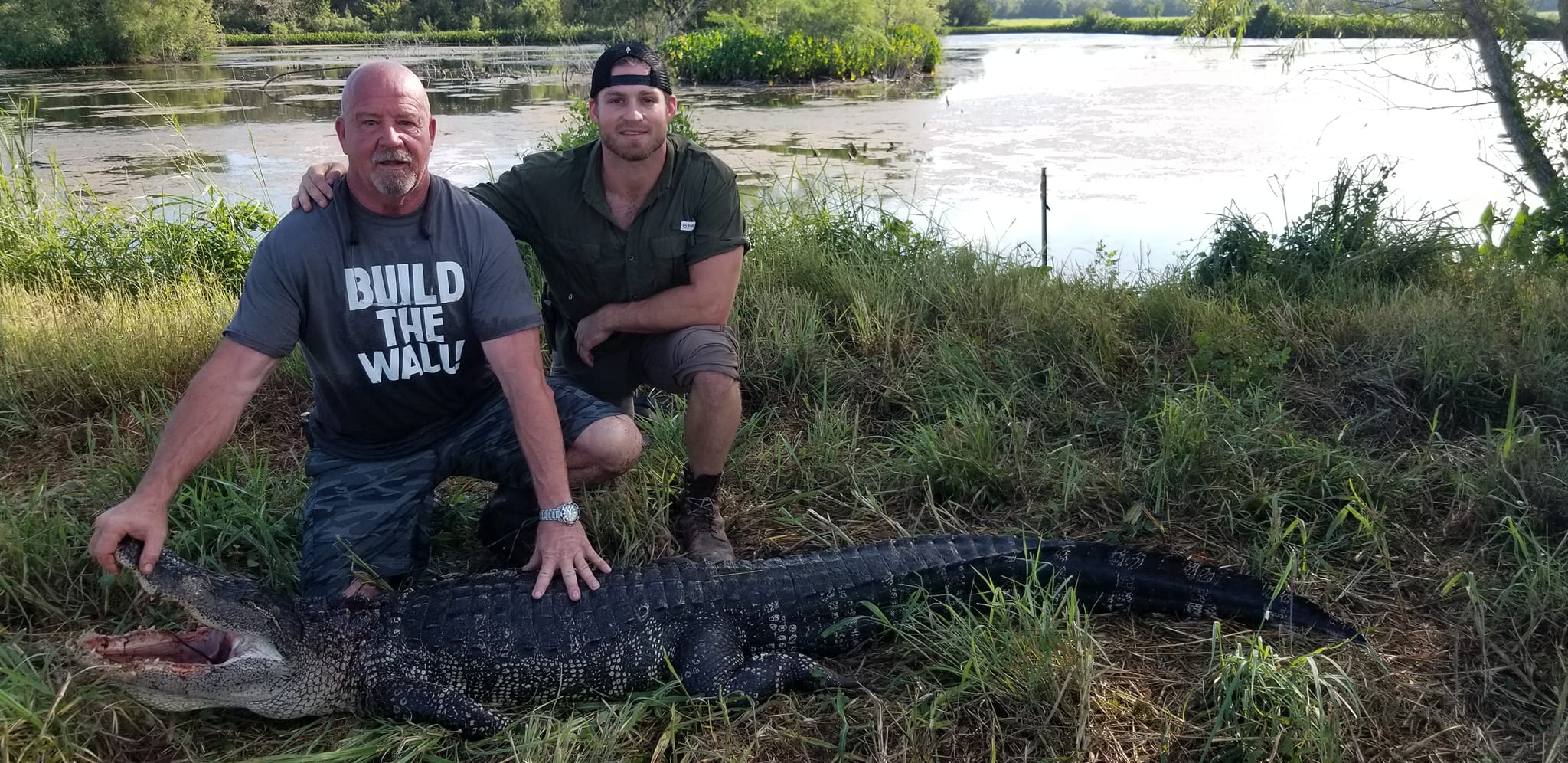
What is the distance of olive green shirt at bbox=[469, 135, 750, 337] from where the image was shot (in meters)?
3.01

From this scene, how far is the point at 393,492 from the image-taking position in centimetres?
263

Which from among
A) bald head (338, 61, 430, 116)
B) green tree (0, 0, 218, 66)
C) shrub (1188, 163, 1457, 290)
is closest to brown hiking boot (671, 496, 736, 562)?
bald head (338, 61, 430, 116)

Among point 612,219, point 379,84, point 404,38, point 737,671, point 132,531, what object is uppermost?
point 404,38

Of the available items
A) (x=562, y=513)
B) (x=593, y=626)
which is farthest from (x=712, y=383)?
(x=593, y=626)

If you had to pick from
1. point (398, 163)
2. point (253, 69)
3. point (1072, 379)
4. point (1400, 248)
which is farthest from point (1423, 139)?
point (253, 69)

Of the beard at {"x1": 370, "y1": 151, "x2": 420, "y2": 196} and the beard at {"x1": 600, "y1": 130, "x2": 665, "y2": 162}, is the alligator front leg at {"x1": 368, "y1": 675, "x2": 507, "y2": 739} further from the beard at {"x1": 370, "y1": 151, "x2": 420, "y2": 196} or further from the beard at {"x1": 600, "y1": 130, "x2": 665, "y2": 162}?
the beard at {"x1": 600, "y1": 130, "x2": 665, "y2": 162}

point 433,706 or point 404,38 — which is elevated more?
point 404,38

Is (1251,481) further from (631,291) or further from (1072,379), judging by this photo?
(631,291)

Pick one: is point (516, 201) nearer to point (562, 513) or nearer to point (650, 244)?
point (650, 244)

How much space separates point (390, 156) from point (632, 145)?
29.7 inches

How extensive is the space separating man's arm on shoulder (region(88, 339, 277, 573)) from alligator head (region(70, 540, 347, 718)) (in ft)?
0.17

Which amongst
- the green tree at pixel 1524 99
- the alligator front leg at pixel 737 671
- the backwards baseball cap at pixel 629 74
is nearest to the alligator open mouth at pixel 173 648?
the alligator front leg at pixel 737 671

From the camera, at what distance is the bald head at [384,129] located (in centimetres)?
231

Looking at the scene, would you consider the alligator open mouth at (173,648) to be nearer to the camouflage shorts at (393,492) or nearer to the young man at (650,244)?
the camouflage shorts at (393,492)
